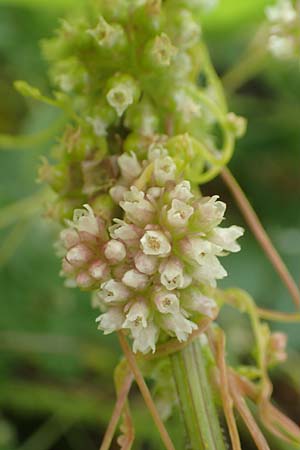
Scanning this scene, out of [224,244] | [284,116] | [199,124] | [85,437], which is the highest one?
[284,116]

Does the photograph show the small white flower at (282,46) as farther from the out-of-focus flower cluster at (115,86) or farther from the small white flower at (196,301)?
the small white flower at (196,301)

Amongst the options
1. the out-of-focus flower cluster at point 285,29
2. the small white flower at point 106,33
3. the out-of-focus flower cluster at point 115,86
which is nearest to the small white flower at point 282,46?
the out-of-focus flower cluster at point 285,29

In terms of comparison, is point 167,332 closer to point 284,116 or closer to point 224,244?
point 224,244

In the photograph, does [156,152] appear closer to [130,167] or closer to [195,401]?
[130,167]

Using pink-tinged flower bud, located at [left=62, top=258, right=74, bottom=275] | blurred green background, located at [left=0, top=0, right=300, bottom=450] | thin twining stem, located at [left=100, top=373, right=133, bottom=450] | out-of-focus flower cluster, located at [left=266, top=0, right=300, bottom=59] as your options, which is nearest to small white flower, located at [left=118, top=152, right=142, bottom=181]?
pink-tinged flower bud, located at [left=62, top=258, right=74, bottom=275]

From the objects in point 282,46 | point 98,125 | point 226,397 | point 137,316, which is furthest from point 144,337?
point 282,46

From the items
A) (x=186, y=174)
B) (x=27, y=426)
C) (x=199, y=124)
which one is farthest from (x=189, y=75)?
(x=27, y=426)

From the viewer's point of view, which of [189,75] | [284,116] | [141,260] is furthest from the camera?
[284,116]
